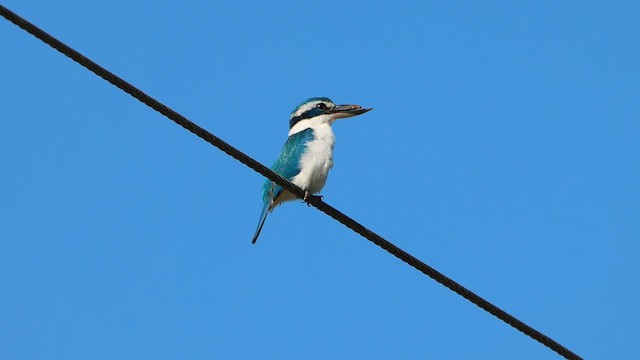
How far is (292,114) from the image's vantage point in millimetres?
9359

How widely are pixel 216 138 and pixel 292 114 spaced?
13.7 ft

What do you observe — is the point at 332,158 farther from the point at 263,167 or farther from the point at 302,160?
the point at 263,167

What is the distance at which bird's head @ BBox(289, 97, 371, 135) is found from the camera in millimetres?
8875

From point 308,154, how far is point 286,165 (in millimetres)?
225

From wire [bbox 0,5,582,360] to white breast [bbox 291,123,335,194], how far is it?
1.64 meters

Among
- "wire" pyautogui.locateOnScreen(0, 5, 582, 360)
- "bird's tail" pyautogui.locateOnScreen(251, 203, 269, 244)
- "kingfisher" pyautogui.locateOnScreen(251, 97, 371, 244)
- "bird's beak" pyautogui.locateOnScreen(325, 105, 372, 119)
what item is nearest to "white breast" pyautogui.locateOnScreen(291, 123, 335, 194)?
"kingfisher" pyautogui.locateOnScreen(251, 97, 371, 244)

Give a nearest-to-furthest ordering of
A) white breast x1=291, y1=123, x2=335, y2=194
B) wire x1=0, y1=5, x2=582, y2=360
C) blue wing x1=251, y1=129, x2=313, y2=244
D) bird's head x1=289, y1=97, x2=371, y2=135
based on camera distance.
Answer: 1. wire x1=0, y1=5, x2=582, y2=360
2. white breast x1=291, y1=123, x2=335, y2=194
3. blue wing x1=251, y1=129, x2=313, y2=244
4. bird's head x1=289, y1=97, x2=371, y2=135

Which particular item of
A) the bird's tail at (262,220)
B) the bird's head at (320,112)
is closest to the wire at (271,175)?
the bird's tail at (262,220)

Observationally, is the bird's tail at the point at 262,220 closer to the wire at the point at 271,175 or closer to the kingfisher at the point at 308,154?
the kingfisher at the point at 308,154

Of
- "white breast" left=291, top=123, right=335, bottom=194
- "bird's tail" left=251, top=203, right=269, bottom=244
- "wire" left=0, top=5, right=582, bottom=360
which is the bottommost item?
"wire" left=0, top=5, right=582, bottom=360

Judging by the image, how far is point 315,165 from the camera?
7.96 metres

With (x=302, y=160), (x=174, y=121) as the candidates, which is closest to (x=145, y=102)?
(x=174, y=121)

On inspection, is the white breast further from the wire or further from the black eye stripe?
the wire

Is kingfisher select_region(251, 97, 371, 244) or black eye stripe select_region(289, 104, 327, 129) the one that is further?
black eye stripe select_region(289, 104, 327, 129)
